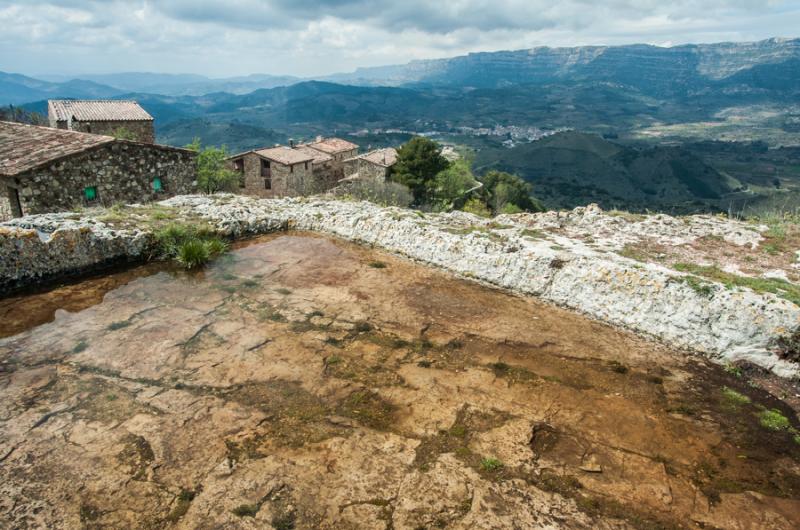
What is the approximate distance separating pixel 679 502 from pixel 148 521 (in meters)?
5.85

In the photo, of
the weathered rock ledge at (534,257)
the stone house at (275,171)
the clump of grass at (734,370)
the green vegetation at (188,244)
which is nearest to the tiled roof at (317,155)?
the stone house at (275,171)

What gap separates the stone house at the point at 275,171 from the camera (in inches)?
1852

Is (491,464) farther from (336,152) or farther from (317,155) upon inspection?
(336,152)

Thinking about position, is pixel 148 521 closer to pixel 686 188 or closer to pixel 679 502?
pixel 679 502

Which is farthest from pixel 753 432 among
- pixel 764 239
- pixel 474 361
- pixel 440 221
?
pixel 440 221

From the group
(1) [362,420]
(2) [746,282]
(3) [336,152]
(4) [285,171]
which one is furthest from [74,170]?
(3) [336,152]

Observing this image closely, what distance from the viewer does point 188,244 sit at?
1133cm

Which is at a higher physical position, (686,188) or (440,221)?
(440,221)

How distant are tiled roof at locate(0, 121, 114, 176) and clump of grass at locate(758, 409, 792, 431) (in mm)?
17902

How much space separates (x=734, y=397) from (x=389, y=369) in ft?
17.9

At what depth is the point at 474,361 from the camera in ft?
26.2

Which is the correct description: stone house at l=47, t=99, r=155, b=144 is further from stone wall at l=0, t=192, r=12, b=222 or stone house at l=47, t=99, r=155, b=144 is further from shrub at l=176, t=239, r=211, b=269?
shrub at l=176, t=239, r=211, b=269

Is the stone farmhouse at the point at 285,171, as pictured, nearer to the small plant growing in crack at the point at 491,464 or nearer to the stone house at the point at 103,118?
the stone house at the point at 103,118

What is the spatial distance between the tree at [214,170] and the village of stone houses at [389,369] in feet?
96.8
